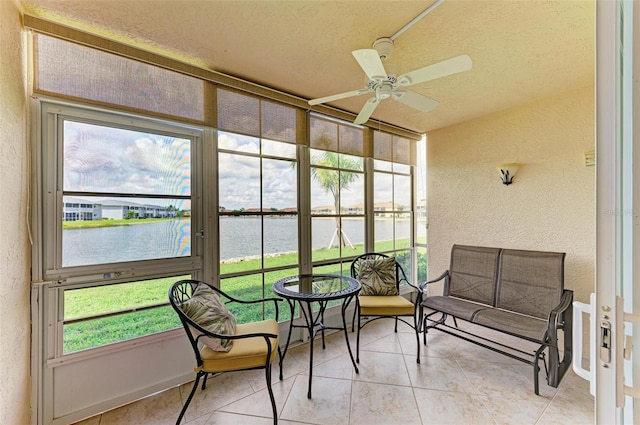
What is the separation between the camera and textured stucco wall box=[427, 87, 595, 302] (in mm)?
2574

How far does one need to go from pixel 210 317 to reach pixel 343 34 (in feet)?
6.74

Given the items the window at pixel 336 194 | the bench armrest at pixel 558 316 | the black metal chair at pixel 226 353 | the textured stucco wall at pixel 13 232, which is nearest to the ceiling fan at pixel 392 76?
the window at pixel 336 194

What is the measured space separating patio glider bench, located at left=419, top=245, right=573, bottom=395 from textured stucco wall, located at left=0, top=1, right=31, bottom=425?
310 cm

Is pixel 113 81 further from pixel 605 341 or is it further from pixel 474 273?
pixel 474 273

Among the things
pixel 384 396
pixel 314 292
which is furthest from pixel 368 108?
pixel 384 396

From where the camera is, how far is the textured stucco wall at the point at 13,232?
52.5 inches

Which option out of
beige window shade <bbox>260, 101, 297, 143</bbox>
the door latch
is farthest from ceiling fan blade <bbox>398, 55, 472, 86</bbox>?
beige window shade <bbox>260, 101, 297, 143</bbox>

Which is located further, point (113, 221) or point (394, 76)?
point (113, 221)

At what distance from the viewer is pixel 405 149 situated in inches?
151

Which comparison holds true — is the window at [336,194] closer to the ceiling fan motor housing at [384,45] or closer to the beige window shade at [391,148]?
the beige window shade at [391,148]

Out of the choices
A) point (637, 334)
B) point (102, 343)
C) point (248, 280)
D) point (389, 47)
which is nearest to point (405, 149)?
point (389, 47)

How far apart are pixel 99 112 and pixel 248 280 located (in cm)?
174

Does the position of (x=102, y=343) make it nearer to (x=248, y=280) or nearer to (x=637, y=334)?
(x=248, y=280)

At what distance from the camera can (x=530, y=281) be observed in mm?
2605
